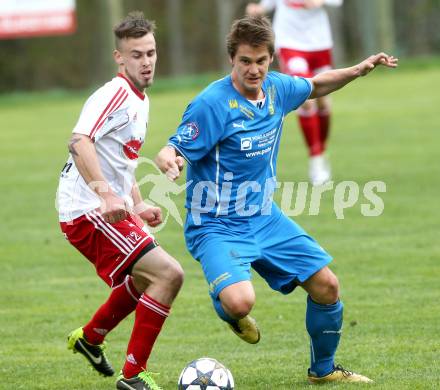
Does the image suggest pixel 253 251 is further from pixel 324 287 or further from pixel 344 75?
pixel 344 75

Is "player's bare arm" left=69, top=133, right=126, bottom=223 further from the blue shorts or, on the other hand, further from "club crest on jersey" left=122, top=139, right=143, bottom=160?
the blue shorts

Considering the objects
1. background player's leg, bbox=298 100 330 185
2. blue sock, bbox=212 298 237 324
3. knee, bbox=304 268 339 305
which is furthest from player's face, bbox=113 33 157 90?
background player's leg, bbox=298 100 330 185

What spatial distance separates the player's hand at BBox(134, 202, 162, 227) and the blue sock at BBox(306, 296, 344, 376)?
1.02 metres

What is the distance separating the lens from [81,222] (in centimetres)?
607

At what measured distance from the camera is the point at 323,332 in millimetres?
5891

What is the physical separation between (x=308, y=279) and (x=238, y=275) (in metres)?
0.40

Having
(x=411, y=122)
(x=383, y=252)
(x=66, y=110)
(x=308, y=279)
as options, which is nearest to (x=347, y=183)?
(x=383, y=252)

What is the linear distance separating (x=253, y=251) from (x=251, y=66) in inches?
38.9

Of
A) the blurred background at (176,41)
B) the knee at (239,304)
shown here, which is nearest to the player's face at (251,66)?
the knee at (239,304)

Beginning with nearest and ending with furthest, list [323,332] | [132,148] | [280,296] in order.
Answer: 1. [323,332]
2. [132,148]
3. [280,296]

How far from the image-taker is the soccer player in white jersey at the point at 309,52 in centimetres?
1262

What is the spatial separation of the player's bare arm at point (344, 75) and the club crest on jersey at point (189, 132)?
0.95 meters

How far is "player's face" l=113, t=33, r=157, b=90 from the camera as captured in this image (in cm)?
604

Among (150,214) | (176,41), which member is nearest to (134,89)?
(150,214)
